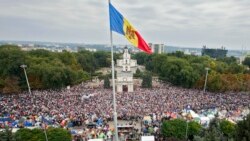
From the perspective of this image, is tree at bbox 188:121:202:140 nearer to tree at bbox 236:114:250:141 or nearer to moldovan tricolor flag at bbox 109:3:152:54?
tree at bbox 236:114:250:141

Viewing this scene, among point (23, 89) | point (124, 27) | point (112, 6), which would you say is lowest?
point (23, 89)

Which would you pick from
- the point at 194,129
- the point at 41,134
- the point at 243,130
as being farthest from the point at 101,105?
the point at 243,130

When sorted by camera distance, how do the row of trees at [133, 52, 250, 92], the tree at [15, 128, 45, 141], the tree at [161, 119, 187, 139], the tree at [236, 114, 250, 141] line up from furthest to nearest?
the row of trees at [133, 52, 250, 92] < the tree at [161, 119, 187, 139] < the tree at [15, 128, 45, 141] < the tree at [236, 114, 250, 141]

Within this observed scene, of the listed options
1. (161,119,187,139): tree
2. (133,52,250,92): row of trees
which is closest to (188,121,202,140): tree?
(161,119,187,139): tree

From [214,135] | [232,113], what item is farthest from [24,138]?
[232,113]

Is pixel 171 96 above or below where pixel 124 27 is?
below

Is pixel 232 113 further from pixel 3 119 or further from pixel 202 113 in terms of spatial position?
pixel 3 119

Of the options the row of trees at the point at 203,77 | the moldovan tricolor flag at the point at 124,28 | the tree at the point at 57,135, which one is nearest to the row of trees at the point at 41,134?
the tree at the point at 57,135

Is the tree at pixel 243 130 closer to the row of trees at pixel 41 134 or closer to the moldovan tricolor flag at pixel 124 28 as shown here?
the moldovan tricolor flag at pixel 124 28
